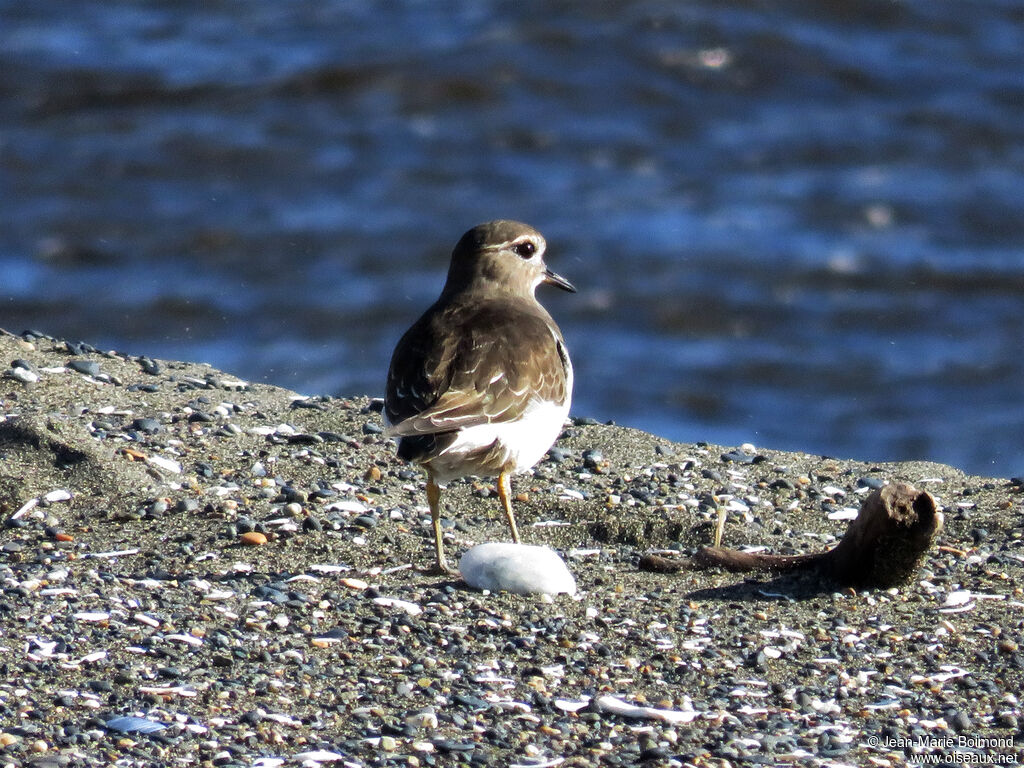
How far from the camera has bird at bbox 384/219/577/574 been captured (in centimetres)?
464

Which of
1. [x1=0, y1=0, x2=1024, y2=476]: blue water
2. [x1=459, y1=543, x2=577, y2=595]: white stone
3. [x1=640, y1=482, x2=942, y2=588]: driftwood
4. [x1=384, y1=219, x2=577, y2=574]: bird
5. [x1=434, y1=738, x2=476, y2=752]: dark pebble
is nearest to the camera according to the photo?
[x1=434, y1=738, x2=476, y2=752]: dark pebble

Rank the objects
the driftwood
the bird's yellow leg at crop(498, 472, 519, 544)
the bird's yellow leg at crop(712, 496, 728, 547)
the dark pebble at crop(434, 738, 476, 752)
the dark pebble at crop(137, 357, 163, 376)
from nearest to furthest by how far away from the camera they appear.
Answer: the dark pebble at crop(434, 738, 476, 752), the driftwood, the bird's yellow leg at crop(498, 472, 519, 544), the bird's yellow leg at crop(712, 496, 728, 547), the dark pebble at crop(137, 357, 163, 376)

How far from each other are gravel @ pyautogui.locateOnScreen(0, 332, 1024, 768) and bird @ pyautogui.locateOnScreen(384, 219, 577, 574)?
Answer: 0.38 m

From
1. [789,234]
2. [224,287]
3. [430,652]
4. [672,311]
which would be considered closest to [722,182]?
[789,234]

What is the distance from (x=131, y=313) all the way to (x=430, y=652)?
776 cm

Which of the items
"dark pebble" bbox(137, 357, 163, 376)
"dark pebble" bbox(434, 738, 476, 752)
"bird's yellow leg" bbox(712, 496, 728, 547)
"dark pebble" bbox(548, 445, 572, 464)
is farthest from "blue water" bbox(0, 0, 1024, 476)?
"dark pebble" bbox(434, 738, 476, 752)

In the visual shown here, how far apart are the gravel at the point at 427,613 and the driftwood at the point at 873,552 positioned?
6cm

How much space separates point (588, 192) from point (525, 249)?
6541 millimetres

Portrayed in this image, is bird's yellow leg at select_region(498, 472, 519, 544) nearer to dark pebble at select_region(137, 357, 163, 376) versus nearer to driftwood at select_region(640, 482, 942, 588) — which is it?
driftwood at select_region(640, 482, 942, 588)

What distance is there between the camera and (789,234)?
1161cm

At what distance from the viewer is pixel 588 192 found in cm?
1223

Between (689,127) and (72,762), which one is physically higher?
(689,127)

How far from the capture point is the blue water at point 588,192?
33.8ft

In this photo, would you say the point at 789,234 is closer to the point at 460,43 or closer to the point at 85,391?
the point at 460,43
